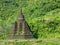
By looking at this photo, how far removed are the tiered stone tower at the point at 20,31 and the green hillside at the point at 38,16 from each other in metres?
1.21

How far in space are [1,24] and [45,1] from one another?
6821 mm

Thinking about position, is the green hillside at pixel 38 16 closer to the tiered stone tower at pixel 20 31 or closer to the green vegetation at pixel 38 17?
the green vegetation at pixel 38 17

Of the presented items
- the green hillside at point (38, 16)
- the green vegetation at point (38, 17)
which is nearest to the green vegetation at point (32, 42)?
the green vegetation at point (38, 17)

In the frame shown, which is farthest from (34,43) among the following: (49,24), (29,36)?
(49,24)

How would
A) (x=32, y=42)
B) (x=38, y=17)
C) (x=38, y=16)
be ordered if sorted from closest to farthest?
(x=32, y=42), (x=38, y=17), (x=38, y=16)

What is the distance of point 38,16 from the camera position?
185ft

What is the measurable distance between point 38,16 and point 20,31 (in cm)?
1188

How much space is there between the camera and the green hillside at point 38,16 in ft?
150

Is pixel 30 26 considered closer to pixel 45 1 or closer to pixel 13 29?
pixel 13 29

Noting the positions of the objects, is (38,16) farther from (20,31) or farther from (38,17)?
(20,31)

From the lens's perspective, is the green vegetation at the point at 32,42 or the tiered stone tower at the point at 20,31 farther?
the tiered stone tower at the point at 20,31

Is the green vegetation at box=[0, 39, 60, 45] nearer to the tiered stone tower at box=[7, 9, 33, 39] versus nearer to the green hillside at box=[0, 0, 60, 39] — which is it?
the green hillside at box=[0, 0, 60, 39]

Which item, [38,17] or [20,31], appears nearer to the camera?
[20,31]

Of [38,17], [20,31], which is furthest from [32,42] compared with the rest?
[38,17]
